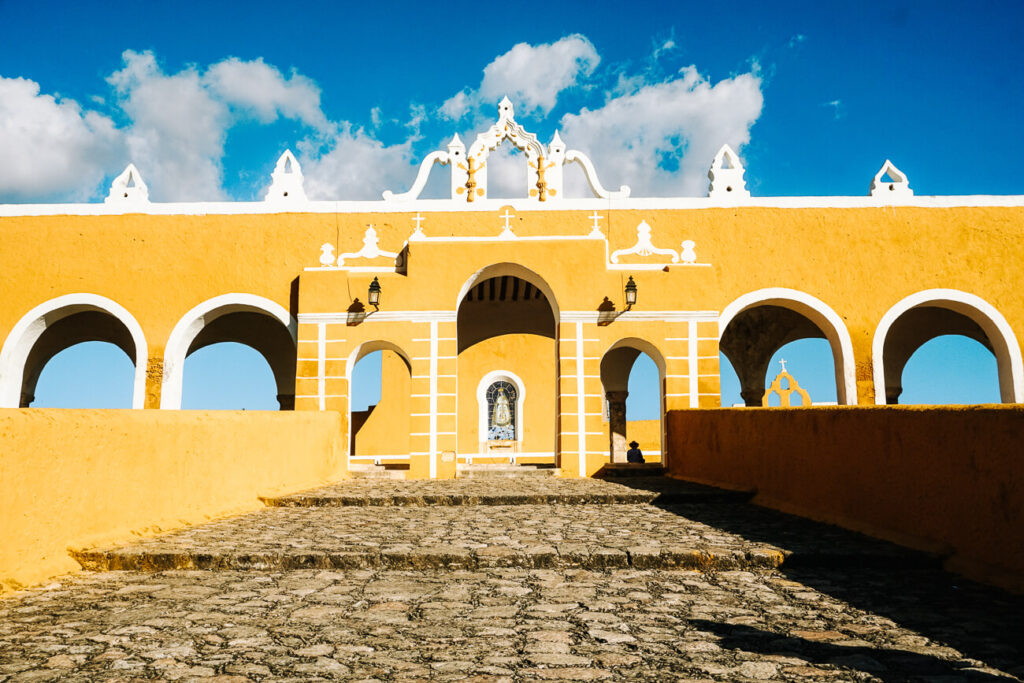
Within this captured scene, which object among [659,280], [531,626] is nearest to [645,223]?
[659,280]

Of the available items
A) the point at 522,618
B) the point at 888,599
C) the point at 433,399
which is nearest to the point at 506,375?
the point at 433,399

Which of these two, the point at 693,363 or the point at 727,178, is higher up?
the point at 727,178

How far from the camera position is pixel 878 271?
1280 centimetres

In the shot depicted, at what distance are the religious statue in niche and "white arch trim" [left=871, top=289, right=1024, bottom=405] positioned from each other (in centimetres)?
722

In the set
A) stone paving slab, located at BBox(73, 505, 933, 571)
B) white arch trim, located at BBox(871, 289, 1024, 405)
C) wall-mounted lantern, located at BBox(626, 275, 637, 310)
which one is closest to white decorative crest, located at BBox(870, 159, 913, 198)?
white arch trim, located at BBox(871, 289, 1024, 405)

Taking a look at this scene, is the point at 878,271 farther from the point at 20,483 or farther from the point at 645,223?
the point at 20,483

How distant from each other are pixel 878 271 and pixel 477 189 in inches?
297

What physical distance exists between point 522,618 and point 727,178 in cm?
1196

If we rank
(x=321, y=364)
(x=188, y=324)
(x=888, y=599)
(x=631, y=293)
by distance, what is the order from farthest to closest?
(x=188, y=324) → (x=321, y=364) → (x=631, y=293) → (x=888, y=599)

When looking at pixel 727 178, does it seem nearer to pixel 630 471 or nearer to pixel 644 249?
pixel 644 249

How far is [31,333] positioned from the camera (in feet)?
42.7

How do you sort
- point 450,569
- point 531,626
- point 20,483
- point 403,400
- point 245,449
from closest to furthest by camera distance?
point 531,626 < point 20,483 < point 450,569 < point 245,449 < point 403,400

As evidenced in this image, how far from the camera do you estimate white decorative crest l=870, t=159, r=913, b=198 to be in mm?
13145

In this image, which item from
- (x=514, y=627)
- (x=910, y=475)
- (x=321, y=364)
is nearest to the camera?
(x=514, y=627)
